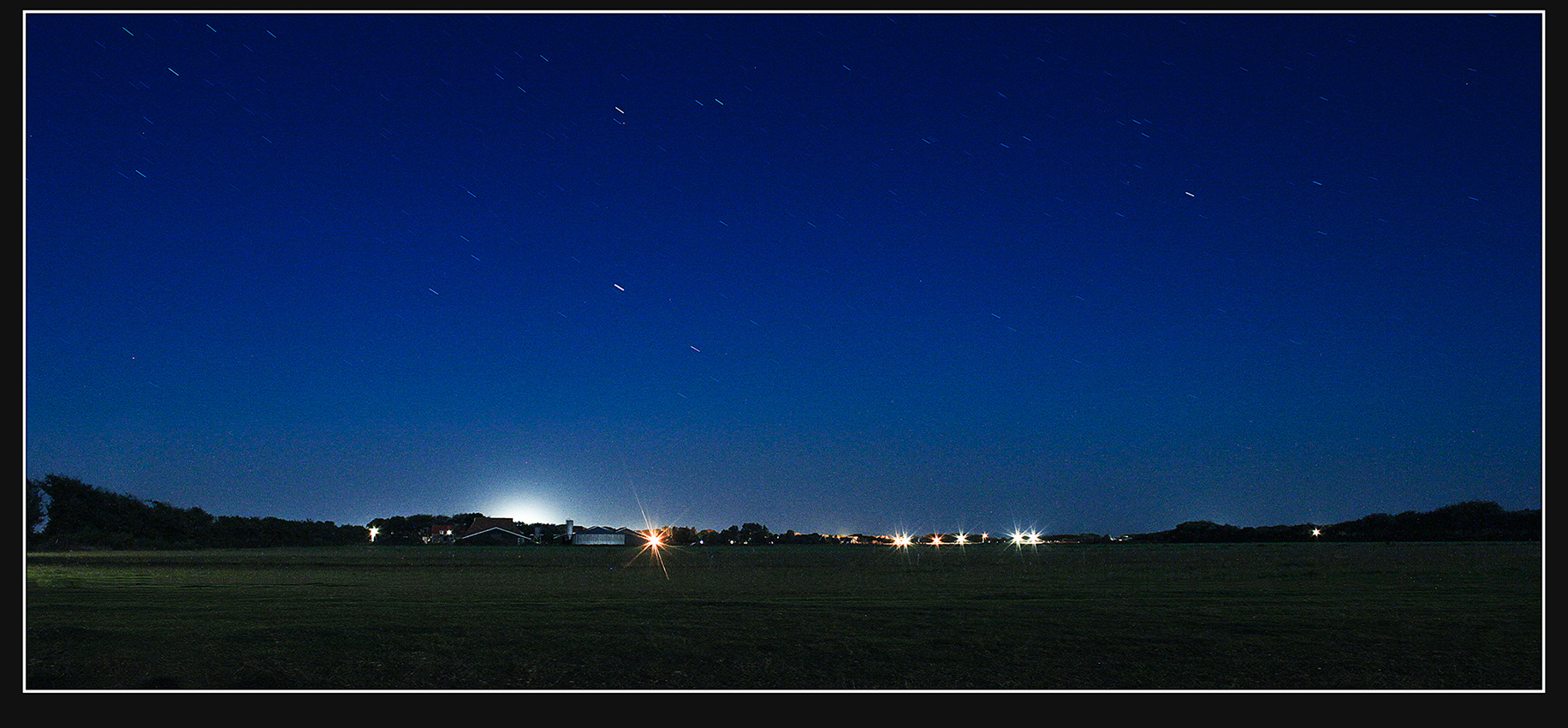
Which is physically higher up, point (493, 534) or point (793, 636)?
point (793, 636)

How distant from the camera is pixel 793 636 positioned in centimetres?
1414

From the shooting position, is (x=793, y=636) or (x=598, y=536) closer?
(x=793, y=636)

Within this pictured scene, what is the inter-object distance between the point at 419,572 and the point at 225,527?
61.9 metres

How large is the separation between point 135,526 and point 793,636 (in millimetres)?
83265

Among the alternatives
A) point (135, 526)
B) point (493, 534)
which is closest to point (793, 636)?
point (135, 526)

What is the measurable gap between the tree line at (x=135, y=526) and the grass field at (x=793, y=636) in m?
54.5

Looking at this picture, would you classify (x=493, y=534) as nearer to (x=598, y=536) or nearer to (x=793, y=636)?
(x=598, y=536)

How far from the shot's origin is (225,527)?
8394cm

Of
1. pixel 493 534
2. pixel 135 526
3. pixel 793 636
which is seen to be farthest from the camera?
pixel 493 534

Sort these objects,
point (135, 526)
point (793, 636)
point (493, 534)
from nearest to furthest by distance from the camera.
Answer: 1. point (793, 636)
2. point (135, 526)
3. point (493, 534)

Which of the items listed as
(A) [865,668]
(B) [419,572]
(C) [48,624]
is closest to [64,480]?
(B) [419,572]

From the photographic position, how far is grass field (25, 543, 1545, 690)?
36.9 ft
